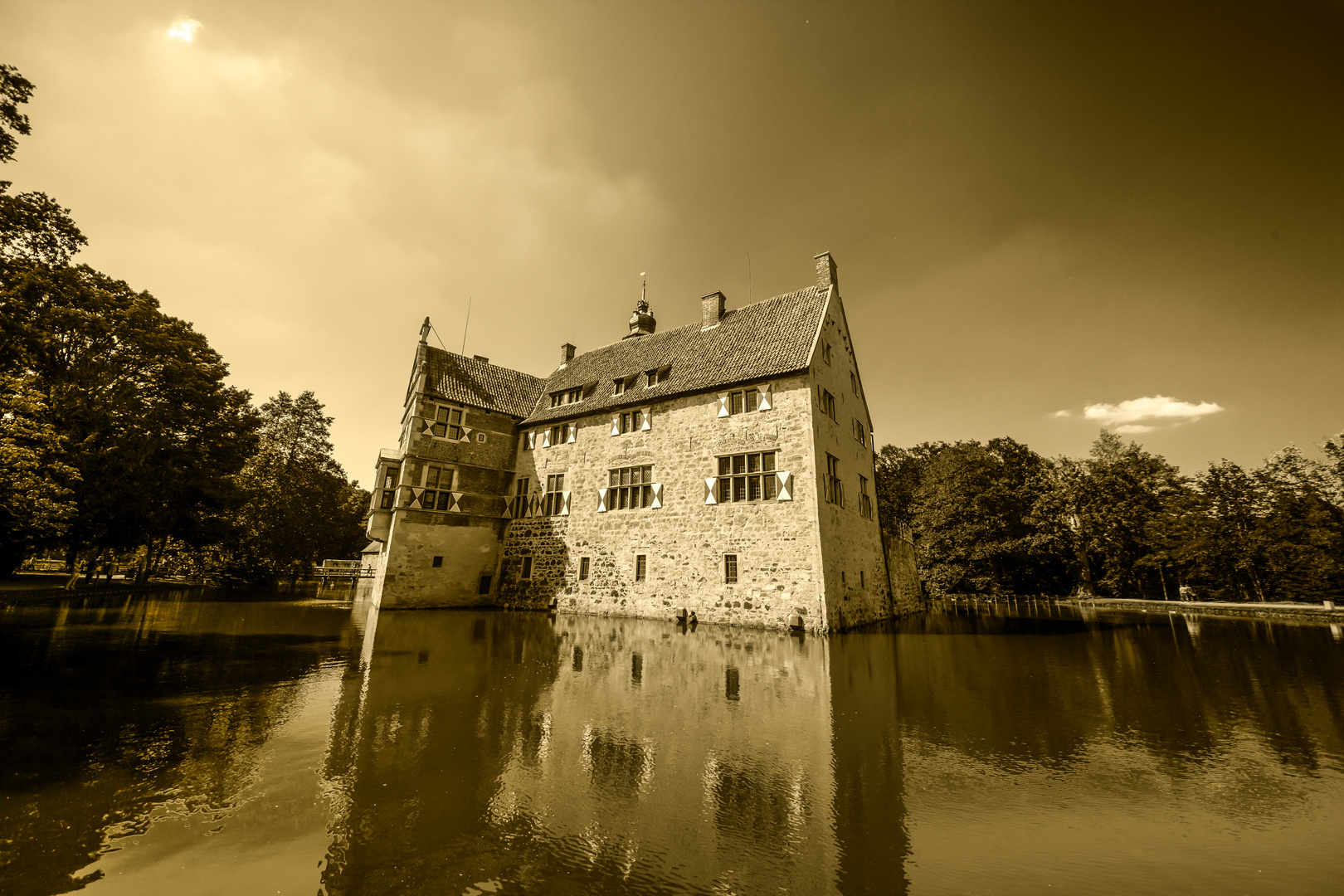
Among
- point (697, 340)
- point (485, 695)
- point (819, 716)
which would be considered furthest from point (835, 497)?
point (485, 695)

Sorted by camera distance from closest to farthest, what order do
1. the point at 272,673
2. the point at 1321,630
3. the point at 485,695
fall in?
the point at 485,695 → the point at 272,673 → the point at 1321,630

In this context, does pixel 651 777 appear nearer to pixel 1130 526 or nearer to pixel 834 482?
pixel 834 482

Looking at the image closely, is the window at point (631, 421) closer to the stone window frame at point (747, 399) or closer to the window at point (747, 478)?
the stone window frame at point (747, 399)

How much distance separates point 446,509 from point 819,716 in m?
20.7

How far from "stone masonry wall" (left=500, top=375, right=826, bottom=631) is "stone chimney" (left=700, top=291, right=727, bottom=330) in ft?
16.0

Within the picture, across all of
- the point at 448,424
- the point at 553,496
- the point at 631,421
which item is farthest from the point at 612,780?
the point at 448,424

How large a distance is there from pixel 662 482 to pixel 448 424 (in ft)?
35.8

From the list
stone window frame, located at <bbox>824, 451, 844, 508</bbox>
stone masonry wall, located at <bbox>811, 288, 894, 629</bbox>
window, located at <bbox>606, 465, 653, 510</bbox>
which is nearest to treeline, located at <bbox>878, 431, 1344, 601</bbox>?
stone masonry wall, located at <bbox>811, 288, 894, 629</bbox>

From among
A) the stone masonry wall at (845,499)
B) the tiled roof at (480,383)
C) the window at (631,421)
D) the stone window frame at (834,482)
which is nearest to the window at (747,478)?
the stone masonry wall at (845,499)

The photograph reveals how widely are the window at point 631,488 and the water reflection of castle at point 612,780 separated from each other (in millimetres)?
11262

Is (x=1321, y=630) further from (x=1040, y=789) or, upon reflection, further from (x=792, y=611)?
(x=1040, y=789)

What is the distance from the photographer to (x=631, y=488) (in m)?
21.9

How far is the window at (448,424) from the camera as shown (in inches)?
952

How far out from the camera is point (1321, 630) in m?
18.4
